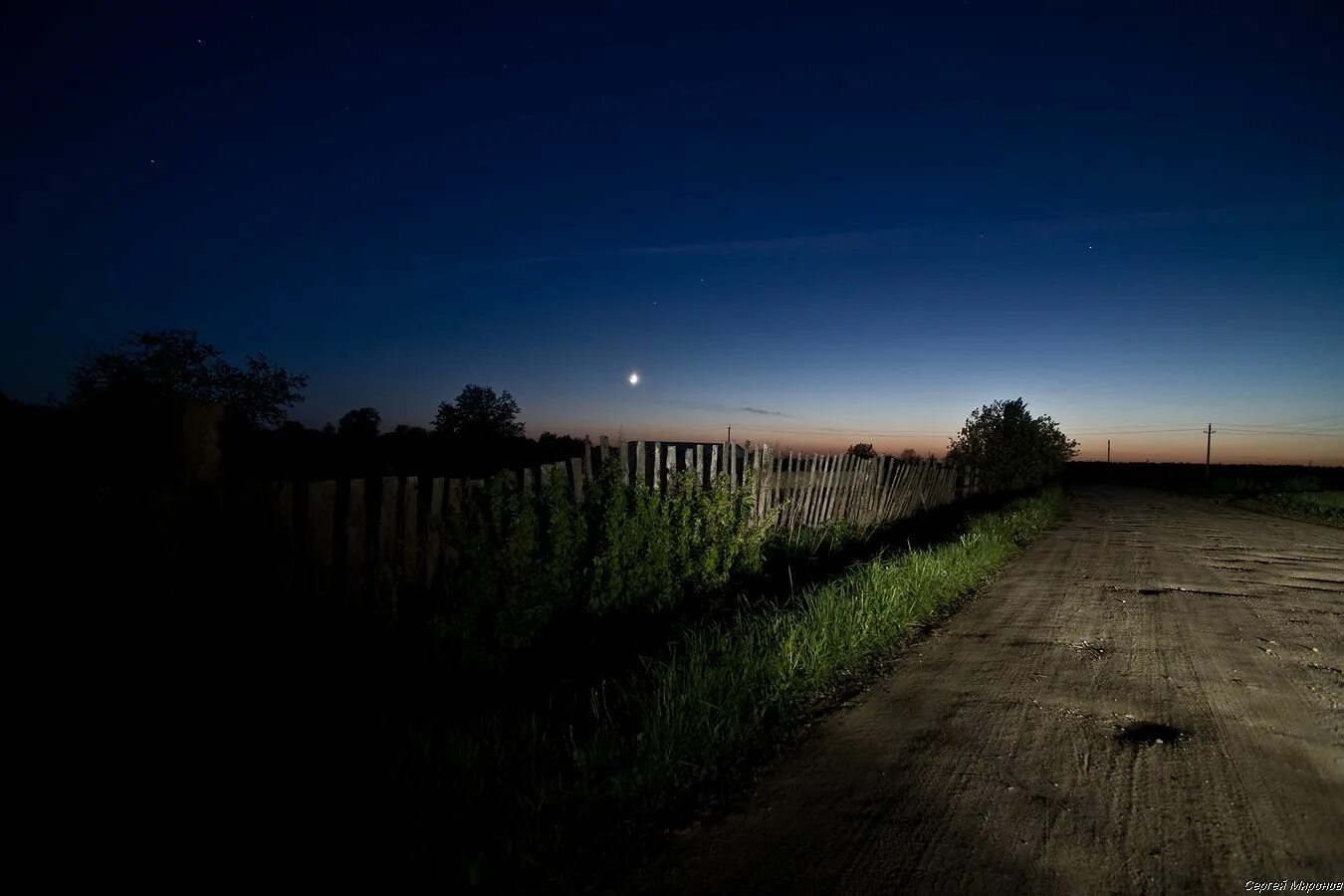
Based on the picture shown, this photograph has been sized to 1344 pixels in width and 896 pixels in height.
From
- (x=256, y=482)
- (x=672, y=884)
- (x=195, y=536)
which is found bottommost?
(x=672, y=884)

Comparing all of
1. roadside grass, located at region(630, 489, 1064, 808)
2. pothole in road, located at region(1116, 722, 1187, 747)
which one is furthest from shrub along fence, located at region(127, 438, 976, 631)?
pothole in road, located at region(1116, 722, 1187, 747)

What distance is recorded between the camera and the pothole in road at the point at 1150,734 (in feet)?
11.2

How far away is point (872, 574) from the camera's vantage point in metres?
6.70

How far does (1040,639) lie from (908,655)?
1.21 meters

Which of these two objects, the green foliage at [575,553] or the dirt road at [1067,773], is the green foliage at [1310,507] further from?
the green foliage at [575,553]

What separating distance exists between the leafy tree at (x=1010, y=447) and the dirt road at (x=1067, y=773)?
22.4 meters

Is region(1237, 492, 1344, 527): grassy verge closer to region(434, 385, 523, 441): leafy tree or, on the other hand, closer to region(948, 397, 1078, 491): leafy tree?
region(948, 397, 1078, 491): leafy tree

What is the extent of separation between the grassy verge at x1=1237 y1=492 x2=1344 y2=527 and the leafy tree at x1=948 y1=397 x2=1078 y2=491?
6613 millimetres

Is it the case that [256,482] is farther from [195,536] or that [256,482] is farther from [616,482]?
[616,482]

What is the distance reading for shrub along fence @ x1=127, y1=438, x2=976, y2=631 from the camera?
14.6 ft

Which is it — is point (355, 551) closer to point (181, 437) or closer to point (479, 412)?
point (181, 437)

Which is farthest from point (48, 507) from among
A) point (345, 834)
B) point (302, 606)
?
point (345, 834)

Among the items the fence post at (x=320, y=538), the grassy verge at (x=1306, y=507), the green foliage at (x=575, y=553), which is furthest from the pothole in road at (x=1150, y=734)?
the grassy verge at (x=1306, y=507)

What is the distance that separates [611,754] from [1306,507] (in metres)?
26.0
